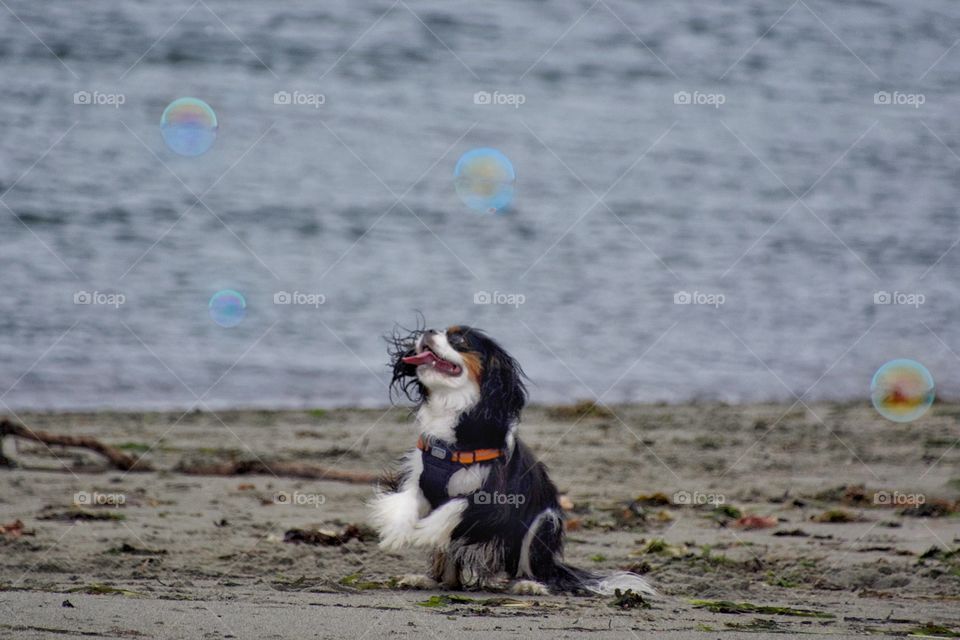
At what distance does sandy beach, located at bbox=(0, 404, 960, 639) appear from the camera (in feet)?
17.2

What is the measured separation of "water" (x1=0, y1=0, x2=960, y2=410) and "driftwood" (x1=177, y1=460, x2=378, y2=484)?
244cm

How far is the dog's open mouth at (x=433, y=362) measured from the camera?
19.2ft

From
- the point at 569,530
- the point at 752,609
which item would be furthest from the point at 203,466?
the point at 752,609

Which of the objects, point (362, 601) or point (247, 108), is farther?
point (247, 108)

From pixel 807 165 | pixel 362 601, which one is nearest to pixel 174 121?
pixel 362 601

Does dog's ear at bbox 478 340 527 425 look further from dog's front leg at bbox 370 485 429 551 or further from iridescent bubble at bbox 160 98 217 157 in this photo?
iridescent bubble at bbox 160 98 217 157

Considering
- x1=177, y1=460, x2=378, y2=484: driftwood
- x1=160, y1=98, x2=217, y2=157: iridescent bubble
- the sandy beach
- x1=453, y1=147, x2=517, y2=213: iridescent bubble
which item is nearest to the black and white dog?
the sandy beach

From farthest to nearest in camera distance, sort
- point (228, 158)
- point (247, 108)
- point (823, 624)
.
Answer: point (247, 108)
point (228, 158)
point (823, 624)

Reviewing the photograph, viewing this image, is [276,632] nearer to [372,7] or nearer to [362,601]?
[362,601]

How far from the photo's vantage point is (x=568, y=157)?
18.1 m

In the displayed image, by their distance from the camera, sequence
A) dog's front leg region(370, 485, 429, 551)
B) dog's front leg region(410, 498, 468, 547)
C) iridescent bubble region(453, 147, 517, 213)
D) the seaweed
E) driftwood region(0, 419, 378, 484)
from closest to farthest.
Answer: the seaweed
dog's front leg region(410, 498, 468, 547)
dog's front leg region(370, 485, 429, 551)
driftwood region(0, 419, 378, 484)
iridescent bubble region(453, 147, 517, 213)

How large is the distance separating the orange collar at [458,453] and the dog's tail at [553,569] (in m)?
0.38

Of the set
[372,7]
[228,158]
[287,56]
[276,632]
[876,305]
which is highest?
[372,7]

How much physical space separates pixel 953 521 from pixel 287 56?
15586mm
